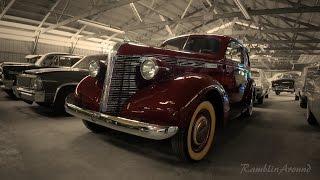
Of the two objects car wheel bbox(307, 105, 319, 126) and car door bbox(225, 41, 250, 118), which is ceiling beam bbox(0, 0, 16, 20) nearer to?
car door bbox(225, 41, 250, 118)

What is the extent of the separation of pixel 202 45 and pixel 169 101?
1.88 meters

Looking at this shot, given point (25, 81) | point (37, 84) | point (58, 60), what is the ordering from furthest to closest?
point (58, 60) < point (25, 81) < point (37, 84)

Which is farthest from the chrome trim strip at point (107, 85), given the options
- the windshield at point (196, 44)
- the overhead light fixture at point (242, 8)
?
the overhead light fixture at point (242, 8)

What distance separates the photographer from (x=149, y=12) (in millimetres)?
15367

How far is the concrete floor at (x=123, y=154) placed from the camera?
2846mm

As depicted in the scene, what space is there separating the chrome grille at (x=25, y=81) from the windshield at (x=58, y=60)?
228cm

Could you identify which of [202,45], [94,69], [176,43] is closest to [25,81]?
[94,69]

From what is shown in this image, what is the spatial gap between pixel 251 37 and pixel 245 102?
1608 centimetres

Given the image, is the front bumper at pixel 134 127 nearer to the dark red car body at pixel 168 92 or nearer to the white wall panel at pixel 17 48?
the dark red car body at pixel 168 92

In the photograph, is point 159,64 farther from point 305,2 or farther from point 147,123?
point 305,2

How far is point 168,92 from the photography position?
299 centimetres

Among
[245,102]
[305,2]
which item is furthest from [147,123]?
[305,2]

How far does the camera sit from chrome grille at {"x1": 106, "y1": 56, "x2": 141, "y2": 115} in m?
3.21

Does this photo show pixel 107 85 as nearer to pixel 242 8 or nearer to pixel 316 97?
pixel 316 97
